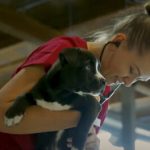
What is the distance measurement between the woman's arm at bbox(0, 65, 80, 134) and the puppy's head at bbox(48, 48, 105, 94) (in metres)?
0.06

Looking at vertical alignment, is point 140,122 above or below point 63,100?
below

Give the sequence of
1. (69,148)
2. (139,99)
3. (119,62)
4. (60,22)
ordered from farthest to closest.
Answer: (139,99), (60,22), (119,62), (69,148)

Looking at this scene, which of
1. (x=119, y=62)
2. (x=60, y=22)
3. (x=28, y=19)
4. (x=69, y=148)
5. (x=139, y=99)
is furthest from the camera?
(x=139, y=99)

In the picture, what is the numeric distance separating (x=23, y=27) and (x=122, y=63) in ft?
3.71

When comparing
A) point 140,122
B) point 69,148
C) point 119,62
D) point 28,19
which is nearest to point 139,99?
point 140,122

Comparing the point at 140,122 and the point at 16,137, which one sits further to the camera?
the point at 140,122

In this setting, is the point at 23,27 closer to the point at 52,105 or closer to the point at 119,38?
the point at 119,38

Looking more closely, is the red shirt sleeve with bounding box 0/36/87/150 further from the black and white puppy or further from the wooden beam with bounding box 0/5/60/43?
the wooden beam with bounding box 0/5/60/43

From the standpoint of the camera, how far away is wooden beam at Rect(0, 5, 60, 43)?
1.96 m

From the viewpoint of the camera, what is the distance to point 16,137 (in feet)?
2.99

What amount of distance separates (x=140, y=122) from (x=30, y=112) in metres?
1.58

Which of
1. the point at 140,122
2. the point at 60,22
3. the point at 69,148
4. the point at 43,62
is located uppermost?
the point at 43,62

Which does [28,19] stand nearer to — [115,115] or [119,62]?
[115,115]

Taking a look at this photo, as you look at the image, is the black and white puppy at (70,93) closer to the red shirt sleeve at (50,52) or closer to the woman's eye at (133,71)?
the red shirt sleeve at (50,52)
